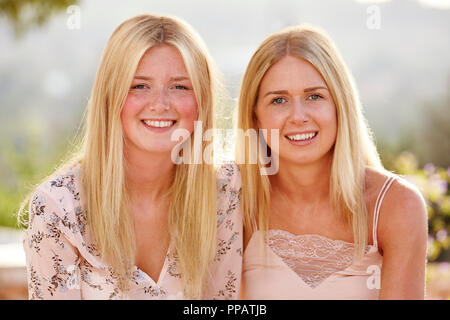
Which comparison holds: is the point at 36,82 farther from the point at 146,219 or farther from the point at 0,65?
the point at 146,219

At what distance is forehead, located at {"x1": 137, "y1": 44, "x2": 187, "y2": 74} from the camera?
2.36 m

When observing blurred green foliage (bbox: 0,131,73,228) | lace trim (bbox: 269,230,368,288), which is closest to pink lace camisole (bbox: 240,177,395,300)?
lace trim (bbox: 269,230,368,288)

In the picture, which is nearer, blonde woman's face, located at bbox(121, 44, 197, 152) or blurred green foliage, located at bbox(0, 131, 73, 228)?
blonde woman's face, located at bbox(121, 44, 197, 152)

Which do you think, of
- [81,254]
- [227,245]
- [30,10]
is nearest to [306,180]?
[227,245]

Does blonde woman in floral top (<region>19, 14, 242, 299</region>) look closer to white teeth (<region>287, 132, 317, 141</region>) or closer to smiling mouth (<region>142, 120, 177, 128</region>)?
smiling mouth (<region>142, 120, 177, 128</region>)

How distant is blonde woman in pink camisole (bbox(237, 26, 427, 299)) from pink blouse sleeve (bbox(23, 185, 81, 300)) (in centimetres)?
78

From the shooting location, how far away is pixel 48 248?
7.45ft

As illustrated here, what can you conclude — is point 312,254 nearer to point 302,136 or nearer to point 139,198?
point 302,136

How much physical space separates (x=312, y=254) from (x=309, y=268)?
62 mm

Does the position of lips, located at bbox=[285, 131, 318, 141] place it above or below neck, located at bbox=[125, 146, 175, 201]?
above

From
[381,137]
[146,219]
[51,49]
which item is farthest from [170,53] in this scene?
[51,49]

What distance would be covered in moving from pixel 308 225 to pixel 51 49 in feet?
15.3

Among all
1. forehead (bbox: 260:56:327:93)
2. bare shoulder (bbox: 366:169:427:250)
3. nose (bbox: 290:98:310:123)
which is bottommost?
bare shoulder (bbox: 366:169:427:250)
